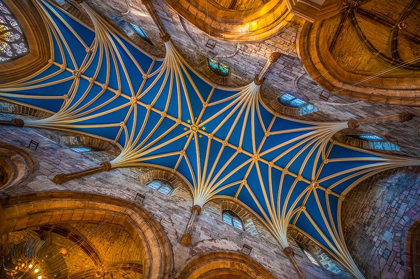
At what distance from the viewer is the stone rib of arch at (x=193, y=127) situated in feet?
33.7

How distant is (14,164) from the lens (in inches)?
228

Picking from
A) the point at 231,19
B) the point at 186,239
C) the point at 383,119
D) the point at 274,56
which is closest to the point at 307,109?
the point at 383,119

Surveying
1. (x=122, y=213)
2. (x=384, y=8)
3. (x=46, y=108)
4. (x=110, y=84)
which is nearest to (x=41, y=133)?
(x=46, y=108)

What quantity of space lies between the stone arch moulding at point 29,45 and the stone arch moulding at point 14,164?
5.47 m

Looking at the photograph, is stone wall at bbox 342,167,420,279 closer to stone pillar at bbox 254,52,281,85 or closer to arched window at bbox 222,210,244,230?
arched window at bbox 222,210,244,230

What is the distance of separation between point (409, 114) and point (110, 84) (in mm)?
12279

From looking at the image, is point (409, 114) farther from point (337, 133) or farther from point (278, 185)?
point (278, 185)

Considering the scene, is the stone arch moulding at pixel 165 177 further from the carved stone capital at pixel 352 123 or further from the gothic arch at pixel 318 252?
the carved stone capital at pixel 352 123

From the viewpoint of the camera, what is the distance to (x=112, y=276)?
22.8 feet

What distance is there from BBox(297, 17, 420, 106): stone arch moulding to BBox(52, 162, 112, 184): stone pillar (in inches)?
276

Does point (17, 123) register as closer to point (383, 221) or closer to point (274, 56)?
point (274, 56)

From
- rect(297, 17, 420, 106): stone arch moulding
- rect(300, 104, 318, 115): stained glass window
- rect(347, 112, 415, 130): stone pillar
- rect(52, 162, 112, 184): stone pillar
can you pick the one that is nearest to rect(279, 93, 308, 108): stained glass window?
rect(300, 104, 318, 115): stained glass window

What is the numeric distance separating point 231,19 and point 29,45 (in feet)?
32.3

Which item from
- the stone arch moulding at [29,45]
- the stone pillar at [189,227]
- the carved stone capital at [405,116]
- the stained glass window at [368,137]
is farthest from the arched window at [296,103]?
the stone arch moulding at [29,45]
